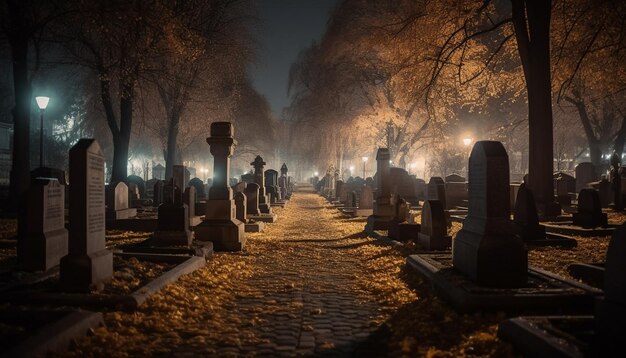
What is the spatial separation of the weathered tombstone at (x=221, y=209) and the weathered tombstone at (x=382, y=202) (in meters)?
5.27

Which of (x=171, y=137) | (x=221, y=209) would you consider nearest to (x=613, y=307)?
(x=221, y=209)

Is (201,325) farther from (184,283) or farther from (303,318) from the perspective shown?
(184,283)

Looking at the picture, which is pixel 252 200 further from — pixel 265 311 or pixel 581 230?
pixel 265 311

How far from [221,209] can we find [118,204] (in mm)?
6318

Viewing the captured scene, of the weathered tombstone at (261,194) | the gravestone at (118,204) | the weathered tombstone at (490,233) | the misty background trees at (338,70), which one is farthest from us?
the weathered tombstone at (261,194)

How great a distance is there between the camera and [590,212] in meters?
13.7

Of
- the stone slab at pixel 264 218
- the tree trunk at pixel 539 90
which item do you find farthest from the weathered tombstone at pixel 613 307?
the stone slab at pixel 264 218

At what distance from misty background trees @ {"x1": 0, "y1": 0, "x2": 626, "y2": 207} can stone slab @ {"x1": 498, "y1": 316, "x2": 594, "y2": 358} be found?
1162 centimetres

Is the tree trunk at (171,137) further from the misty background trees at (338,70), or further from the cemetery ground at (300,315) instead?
the cemetery ground at (300,315)

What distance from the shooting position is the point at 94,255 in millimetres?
6305

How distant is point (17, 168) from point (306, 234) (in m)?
9.58

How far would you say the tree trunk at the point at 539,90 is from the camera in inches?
578

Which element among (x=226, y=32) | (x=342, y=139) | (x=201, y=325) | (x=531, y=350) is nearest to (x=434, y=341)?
(x=531, y=350)

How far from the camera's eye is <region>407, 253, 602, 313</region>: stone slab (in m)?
5.57
